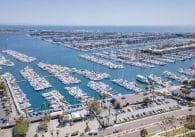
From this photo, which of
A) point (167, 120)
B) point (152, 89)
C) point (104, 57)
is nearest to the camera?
point (167, 120)

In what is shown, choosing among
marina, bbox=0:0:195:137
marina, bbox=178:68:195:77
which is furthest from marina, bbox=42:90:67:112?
marina, bbox=178:68:195:77

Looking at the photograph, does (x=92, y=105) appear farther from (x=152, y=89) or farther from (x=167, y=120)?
(x=152, y=89)

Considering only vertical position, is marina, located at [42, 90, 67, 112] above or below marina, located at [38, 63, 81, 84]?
below

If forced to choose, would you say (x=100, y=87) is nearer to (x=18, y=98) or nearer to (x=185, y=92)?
(x=18, y=98)

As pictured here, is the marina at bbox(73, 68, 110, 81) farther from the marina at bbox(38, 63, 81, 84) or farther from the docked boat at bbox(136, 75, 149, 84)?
the docked boat at bbox(136, 75, 149, 84)

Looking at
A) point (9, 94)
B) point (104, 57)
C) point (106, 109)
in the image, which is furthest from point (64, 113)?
point (104, 57)

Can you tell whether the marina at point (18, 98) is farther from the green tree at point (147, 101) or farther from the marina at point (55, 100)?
the green tree at point (147, 101)

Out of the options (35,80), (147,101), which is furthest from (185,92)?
(35,80)

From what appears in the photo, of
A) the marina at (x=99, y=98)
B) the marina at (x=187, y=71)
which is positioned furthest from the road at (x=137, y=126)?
the marina at (x=187, y=71)
